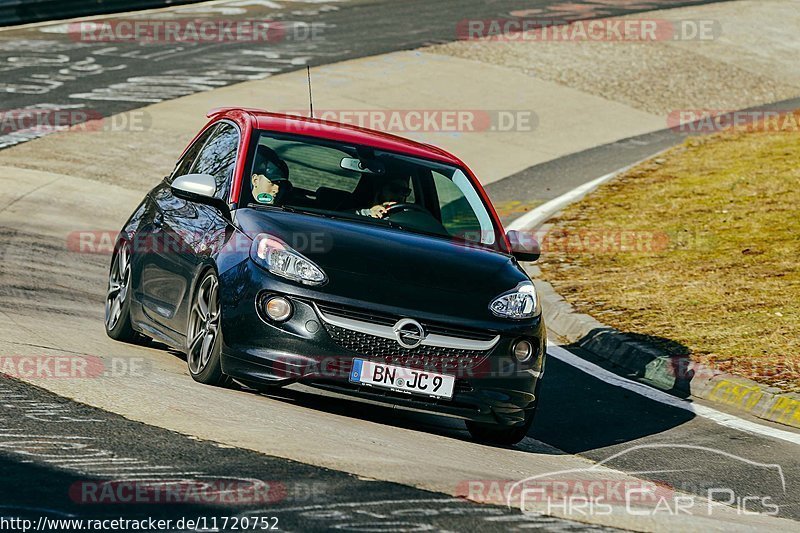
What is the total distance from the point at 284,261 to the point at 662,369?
403 cm

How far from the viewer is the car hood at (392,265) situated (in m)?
7.52

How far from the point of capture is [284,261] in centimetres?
762

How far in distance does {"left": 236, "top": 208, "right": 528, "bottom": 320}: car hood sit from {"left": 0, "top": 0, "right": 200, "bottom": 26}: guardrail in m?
21.6

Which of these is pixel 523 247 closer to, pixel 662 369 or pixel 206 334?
pixel 206 334

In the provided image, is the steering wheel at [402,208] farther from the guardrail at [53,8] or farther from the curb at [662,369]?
the guardrail at [53,8]

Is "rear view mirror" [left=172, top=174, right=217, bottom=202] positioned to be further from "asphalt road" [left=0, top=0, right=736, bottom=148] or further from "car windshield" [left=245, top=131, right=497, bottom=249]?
"asphalt road" [left=0, top=0, right=736, bottom=148]

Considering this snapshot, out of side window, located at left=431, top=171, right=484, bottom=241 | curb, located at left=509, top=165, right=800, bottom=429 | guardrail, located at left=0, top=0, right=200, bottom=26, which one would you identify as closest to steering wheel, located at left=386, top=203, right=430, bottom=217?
side window, located at left=431, top=171, right=484, bottom=241

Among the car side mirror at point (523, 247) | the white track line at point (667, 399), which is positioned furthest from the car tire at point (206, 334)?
the white track line at point (667, 399)

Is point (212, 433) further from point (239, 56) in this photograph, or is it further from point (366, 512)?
point (239, 56)

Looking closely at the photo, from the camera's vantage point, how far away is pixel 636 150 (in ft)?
73.2

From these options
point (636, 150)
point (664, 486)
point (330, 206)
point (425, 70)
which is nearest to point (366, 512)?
point (664, 486)

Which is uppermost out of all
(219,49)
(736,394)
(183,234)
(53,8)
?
(183,234)

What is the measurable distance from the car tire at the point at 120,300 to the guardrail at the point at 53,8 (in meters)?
19.5

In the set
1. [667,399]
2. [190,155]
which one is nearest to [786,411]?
[667,399]
